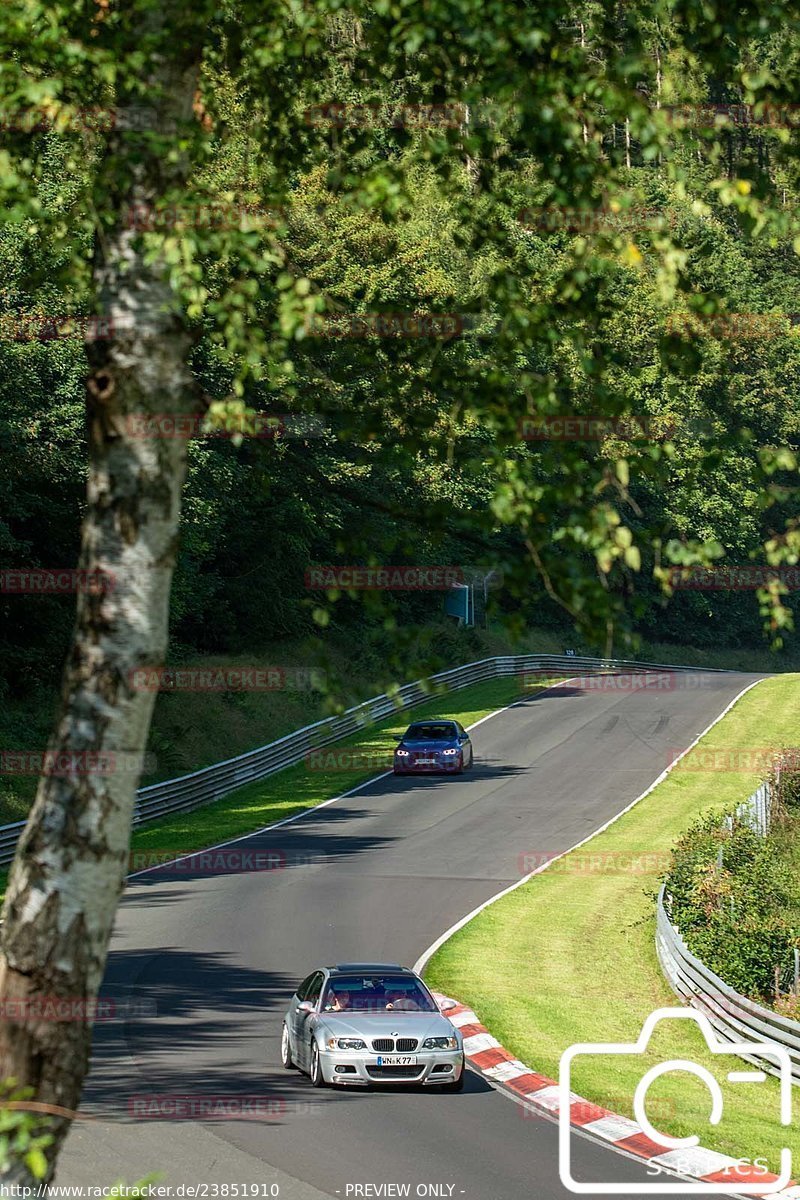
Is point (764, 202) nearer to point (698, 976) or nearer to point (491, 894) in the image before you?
point (698, 976)

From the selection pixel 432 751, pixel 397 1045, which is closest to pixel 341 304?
pixel 397 1045

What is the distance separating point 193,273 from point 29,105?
1.62 metres

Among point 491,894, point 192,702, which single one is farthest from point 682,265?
point 192,702

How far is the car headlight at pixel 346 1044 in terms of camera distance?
16.8 meters

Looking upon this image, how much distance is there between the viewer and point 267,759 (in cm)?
4728

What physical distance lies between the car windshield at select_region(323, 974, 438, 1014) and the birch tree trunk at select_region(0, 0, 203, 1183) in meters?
12.0

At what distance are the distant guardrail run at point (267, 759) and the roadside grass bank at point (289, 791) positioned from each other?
274 mm

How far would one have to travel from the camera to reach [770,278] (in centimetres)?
9994

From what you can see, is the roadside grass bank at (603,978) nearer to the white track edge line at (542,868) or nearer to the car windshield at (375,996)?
the white track edge line at (542,868)

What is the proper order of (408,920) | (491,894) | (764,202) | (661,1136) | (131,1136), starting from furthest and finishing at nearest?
1. (491,894)
2. (408,920)
3. (661,1136)
4. (131,1136)
5. (764,202)

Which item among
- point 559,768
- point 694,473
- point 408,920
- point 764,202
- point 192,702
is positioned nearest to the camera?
point 764,202

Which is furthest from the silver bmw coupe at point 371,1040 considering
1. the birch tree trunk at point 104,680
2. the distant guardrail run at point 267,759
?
the birch tree trunk at point 104,680

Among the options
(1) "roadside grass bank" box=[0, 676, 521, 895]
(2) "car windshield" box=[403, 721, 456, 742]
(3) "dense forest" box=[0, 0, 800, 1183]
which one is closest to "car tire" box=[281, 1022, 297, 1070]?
(3) "dense forest" box=[0, 0, 800, 1183]

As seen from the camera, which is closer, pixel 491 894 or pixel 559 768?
pixel 491 894
